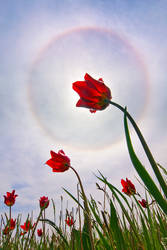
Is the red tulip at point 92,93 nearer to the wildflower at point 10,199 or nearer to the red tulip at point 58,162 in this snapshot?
the red tulip at point 58,162

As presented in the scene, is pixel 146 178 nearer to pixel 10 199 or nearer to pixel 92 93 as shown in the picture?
pixel 92 93

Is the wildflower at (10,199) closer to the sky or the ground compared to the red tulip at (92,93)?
closer to the sky

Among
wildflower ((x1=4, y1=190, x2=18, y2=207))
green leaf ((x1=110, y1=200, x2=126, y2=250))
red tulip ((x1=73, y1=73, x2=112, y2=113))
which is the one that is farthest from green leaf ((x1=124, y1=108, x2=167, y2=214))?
wildflower ((x1=4, y1=190, x2=18, y2=207))

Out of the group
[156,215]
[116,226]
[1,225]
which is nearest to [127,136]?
[116,226]

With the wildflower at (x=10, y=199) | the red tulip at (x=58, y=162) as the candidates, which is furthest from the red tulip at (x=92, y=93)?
the wildflower at (x=10, y=199)

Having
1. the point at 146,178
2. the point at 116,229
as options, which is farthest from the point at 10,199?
the point at 146,178

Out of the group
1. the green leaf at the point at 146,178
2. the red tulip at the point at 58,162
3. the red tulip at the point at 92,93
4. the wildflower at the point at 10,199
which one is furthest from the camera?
the wildflower at the point at 10,199

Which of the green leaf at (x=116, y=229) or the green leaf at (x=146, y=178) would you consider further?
the green leaf at (x=116, y=229)

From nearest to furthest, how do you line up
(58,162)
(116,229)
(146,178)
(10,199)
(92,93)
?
1. (146,178)
2. (92,93)
3. (116,229)
4. (58,162)
5. (10,199)
